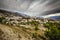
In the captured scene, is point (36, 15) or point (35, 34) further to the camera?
point (36, 15)

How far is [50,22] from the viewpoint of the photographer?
138 centimetres

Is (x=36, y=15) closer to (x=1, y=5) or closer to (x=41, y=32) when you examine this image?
(x=41, y=32)

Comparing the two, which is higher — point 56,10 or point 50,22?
point 56,10

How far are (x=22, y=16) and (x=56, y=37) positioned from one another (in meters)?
0.43

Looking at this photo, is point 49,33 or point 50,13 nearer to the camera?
point 49,33

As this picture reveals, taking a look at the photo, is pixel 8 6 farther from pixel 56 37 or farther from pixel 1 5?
pixel 56 37

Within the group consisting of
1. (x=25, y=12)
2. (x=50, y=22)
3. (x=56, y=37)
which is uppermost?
(x=25, y=12)

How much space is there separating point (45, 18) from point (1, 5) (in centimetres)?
50

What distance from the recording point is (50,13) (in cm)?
139

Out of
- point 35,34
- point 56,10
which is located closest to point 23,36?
point 35,34

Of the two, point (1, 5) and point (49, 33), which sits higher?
point (1, 5)

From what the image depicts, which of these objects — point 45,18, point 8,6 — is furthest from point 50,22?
point 8,6

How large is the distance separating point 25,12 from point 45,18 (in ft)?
0.76

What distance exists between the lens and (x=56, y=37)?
1270 millimetres
